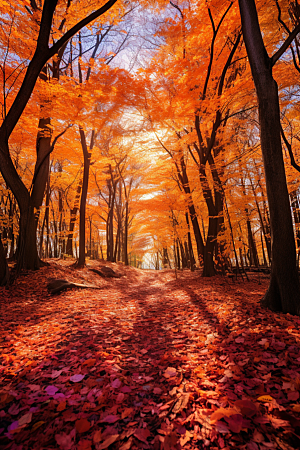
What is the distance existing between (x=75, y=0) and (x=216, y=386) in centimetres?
1048

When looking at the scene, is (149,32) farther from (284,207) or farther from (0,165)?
(284,207)

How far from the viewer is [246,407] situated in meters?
1.51

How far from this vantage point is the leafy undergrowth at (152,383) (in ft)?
4.55

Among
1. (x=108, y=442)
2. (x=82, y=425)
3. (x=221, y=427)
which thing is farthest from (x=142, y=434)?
(x=221, y=427)

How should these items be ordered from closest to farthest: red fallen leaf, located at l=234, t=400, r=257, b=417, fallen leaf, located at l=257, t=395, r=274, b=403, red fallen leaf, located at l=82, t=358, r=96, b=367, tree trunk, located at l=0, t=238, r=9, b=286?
red fallen leaf, located at l=234, t=400, r=257, b=417 < fallen leaf, located at l=257, t=395, r=274, b=403 < red fallen leaf, located at l=82, t=358, r=96, b=367 < tree trunk, located at l=0, t=238, r=9, b=286

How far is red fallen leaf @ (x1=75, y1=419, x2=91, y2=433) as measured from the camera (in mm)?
1469

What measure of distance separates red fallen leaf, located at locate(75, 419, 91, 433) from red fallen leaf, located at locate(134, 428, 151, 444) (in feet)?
1.22

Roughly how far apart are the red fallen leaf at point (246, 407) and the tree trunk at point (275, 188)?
2166mm

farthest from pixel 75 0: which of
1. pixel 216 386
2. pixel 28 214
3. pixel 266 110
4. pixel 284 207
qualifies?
pixel 216 386

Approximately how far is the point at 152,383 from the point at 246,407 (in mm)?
940

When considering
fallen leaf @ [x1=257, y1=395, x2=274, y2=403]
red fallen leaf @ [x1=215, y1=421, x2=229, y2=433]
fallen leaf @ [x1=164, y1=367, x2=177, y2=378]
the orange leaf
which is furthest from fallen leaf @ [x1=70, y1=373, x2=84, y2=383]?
fallen leaf @ [x1=257, y1=395, x2=274, y2=403]

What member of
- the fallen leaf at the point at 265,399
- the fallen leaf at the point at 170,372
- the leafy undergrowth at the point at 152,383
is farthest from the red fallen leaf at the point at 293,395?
the fallen leaf at the point at 170,372

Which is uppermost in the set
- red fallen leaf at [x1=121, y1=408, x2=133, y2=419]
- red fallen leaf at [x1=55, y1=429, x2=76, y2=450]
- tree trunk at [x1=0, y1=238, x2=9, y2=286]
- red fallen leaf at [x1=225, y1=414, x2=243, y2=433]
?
tree trunk at [x1=0, y1=238, x2=9, y2=286]

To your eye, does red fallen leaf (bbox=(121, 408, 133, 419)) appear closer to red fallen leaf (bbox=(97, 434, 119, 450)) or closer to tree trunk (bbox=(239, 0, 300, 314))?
red fallen leaf (bbox=(97, 434, 119, 450))
